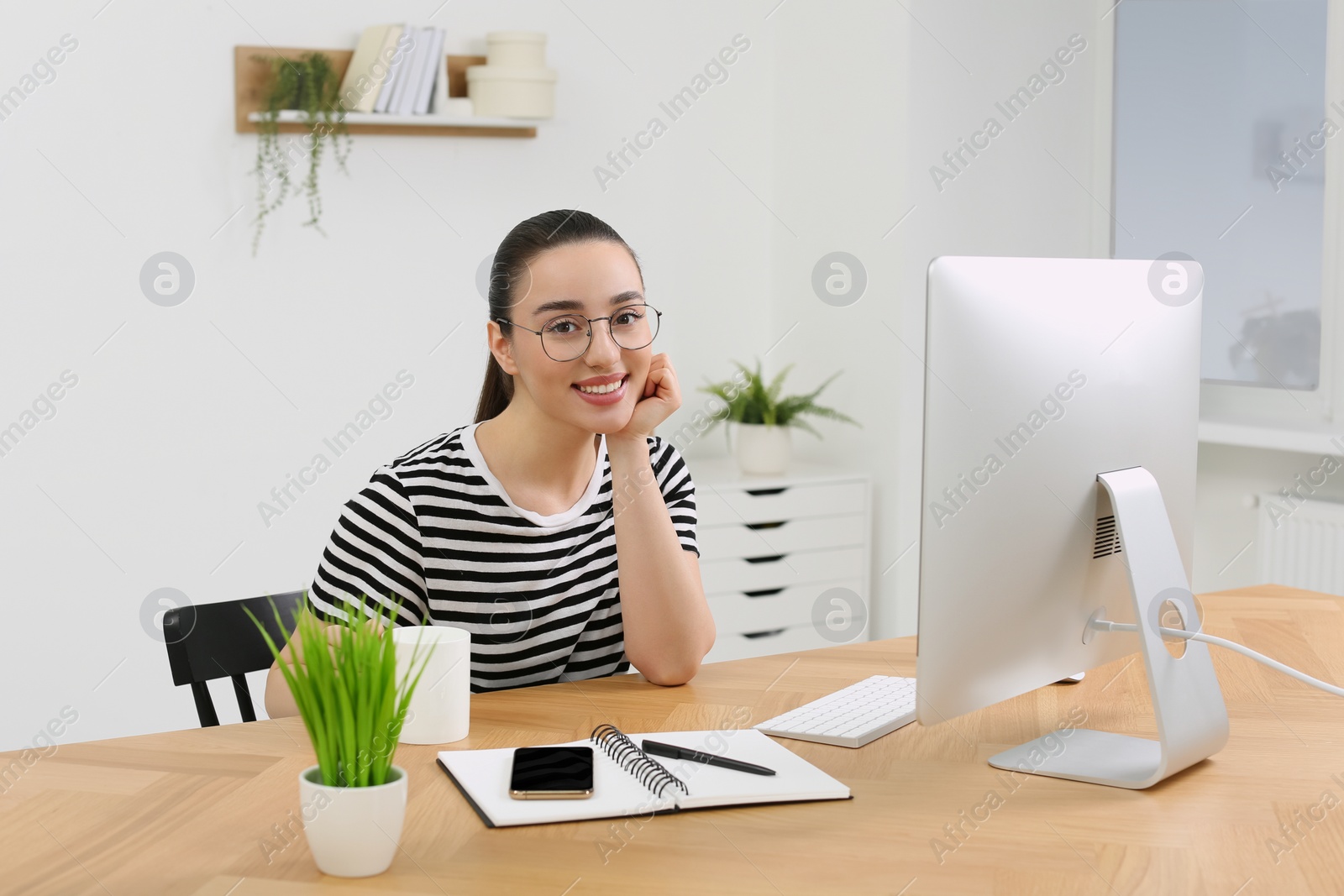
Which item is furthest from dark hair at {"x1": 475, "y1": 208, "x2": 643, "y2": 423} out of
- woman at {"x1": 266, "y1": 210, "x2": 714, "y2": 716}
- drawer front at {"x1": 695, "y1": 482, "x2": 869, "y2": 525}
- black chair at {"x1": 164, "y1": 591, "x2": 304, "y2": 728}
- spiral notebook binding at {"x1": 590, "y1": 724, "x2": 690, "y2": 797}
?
drawer front at {"x1": 695, "y1": 482, "x2": 869, "y2": 525}

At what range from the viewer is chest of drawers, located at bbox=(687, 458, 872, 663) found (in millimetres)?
3225

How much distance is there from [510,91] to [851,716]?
231 centimetres

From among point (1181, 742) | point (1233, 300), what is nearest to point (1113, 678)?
point (1181, 742)

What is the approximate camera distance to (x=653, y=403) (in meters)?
1.56

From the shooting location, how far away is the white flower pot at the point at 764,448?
3318 mm

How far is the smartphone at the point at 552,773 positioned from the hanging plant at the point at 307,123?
→ 2.26 metres

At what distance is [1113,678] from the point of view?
148 centimetres

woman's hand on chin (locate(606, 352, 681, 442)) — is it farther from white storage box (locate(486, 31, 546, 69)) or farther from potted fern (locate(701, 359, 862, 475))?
white storage box (locate(486, 31, 546, 69))

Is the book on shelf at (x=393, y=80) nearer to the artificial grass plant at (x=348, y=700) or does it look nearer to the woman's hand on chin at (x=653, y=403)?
the woman's hand on chin at (x=653, y=403)

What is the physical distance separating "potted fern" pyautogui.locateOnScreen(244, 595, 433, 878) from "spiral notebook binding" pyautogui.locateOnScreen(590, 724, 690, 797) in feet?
0.81

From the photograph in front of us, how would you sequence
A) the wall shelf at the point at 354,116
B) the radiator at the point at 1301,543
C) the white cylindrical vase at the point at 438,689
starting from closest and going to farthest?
the white cylindrical vase at the point at 438,689 < the radiator at the point at 1301,543 < the wall shelf at the point at 354,116

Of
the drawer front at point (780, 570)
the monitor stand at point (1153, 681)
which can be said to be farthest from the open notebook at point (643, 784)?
the drawer front at point (780, 570)

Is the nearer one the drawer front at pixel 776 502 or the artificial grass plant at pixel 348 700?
the artificial grass plant at pixel 348 700

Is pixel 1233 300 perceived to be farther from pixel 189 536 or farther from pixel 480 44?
pixel 189 536
